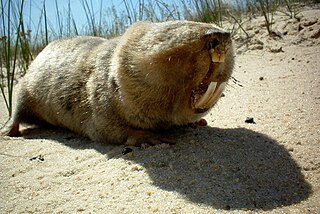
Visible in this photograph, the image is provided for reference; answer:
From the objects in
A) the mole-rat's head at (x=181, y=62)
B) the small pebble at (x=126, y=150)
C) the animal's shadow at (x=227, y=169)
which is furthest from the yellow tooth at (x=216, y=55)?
the small pebble at (x=126, y=150)

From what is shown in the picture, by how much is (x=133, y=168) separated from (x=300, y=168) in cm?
91

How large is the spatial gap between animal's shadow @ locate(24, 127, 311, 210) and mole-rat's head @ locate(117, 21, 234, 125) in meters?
0.27

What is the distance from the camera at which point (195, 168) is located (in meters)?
1.93

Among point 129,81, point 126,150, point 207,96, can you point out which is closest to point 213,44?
point 207,96

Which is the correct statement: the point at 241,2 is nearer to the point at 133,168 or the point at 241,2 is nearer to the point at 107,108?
the point at 107,108

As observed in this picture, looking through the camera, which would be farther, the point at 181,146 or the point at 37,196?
the point at 181,146

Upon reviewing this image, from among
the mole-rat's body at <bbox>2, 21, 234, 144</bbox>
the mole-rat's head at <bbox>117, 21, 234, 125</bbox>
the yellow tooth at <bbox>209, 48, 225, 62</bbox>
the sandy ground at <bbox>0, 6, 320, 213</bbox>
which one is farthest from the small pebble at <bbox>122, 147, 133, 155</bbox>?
the yellow tooth at <bbox>209, 48, 225, 62</bbox>

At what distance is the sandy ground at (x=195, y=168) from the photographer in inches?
64.2

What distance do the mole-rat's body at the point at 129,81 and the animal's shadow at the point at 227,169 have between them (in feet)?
0.71

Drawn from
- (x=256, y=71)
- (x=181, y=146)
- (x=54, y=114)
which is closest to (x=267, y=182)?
(x=181, y=146)

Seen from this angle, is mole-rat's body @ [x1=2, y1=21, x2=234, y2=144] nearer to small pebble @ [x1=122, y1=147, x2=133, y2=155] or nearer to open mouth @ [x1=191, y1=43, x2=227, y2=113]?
open mouth @ [x1=191, y1=43, x2=227, y2=113]

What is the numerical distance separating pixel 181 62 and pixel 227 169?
24.3 inches

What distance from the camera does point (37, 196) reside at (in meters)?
1.88

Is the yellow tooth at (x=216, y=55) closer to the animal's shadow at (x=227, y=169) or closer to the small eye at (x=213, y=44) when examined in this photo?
the small eye at (x=213, y=44)
